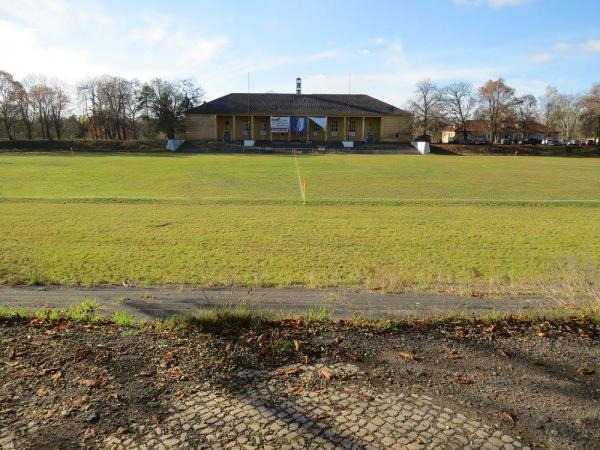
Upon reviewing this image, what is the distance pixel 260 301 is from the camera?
7426 mm

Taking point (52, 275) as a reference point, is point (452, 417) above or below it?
above

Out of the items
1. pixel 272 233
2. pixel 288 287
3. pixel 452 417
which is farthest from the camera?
pixel 272 233

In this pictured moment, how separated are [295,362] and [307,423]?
2.79 feet

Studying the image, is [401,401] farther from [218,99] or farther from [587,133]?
[587,133]

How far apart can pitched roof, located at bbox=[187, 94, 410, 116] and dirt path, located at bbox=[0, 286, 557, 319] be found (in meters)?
79.7

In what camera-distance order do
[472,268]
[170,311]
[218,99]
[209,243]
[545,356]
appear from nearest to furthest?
1. [545,356]
2. [170,311]
3. [472,268]
4. [209,243]
5. [218,99]

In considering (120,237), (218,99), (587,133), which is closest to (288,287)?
(120,237)

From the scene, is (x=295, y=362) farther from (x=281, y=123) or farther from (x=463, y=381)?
(x=281, y=123)

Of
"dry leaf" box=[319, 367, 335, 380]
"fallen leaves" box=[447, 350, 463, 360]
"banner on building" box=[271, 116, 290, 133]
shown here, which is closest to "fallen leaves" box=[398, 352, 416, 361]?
"fallen leaves" box=[447, 350, 463, 360]

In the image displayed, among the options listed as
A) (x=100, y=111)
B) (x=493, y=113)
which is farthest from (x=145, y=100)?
(x=493, y=113)

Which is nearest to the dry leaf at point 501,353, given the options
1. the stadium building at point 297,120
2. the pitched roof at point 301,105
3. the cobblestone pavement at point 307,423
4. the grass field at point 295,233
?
the cobblestone pavement at point 307,423

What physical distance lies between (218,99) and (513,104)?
58.5m

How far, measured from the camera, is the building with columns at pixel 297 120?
278 feet

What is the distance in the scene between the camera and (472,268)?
1136 centimetres
